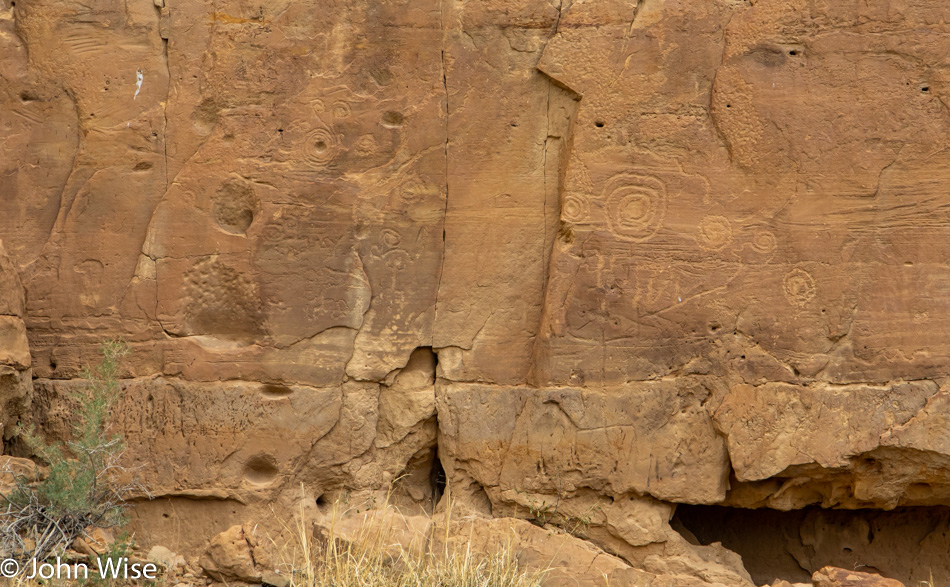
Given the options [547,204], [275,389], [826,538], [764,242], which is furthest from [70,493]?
[826,538]

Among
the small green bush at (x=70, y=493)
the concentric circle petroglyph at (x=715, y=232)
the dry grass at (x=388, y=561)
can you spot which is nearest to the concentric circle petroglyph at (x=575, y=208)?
the concentric circle petroglyph at (x=715, y=232)

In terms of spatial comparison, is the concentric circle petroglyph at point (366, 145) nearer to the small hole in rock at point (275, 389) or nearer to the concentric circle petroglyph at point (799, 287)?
the small hole in rock at point (275, 389)

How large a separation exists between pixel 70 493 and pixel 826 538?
3.86m

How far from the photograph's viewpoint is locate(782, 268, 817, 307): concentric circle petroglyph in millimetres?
5031

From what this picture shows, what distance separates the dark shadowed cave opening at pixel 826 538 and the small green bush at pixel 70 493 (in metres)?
2.84

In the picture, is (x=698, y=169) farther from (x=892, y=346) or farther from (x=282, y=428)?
(x=282, y=428)

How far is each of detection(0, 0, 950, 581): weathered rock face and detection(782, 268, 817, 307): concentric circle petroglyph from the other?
0.01 metres

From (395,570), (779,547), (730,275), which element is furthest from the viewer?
(779,547)

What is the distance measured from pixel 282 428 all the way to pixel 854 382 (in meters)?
2.77

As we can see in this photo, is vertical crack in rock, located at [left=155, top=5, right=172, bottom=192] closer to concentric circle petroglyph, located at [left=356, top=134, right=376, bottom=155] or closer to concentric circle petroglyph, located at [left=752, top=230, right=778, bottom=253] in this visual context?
concentric circle petroglyph, located at [left=356, top=134, right=376, bottom=155]

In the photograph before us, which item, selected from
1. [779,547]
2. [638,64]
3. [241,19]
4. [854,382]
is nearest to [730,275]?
[854,382]

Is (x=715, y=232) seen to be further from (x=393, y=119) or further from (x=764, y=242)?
(x=393, y=119)

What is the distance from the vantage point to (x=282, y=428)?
5203 millimetres

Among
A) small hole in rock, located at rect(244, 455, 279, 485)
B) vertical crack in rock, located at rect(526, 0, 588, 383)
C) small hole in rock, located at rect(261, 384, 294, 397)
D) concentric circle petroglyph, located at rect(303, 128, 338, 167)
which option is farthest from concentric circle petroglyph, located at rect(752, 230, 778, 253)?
small hole in rock, located at rect(244, 455, 279, 485)
